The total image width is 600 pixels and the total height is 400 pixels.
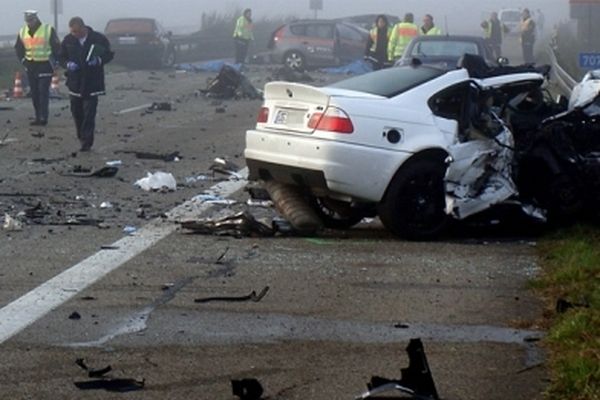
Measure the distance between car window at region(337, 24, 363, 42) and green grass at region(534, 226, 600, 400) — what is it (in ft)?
110

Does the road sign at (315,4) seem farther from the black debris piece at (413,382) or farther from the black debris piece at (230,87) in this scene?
the black debris piece at (413,382)

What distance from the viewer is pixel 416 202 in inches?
461

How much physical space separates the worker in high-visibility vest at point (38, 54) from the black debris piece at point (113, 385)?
1651cm

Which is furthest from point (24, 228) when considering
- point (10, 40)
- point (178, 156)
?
point (10, 40)

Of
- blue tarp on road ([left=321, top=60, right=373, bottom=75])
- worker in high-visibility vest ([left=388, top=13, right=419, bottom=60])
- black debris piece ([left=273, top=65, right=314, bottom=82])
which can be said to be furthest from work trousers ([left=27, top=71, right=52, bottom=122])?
blue tarp on road ([left=321, top=60, right=373, bottom=75])

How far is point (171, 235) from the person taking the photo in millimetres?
11984

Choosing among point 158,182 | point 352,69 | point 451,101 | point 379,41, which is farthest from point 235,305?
point 352,69

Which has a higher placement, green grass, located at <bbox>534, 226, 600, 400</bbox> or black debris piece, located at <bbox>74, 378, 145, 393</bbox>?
black debris piece, located at <bbox>74, 378, 145, 393</bbox>

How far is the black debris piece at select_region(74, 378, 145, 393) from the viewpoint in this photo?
700 centimetres

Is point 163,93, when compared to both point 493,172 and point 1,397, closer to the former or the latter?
point 493,172

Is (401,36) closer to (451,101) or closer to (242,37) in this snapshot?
(242,37)

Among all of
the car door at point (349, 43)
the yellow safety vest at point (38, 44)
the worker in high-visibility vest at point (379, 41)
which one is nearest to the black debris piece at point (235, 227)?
the yellow safety vest at point (38, 44)

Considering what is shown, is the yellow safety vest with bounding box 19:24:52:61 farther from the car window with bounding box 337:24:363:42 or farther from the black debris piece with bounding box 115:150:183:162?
the car window with bounding box 337:24:363:42

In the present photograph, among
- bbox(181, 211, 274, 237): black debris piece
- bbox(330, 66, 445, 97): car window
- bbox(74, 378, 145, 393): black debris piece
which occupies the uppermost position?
bbox(330, 66, 445, 97): car window
